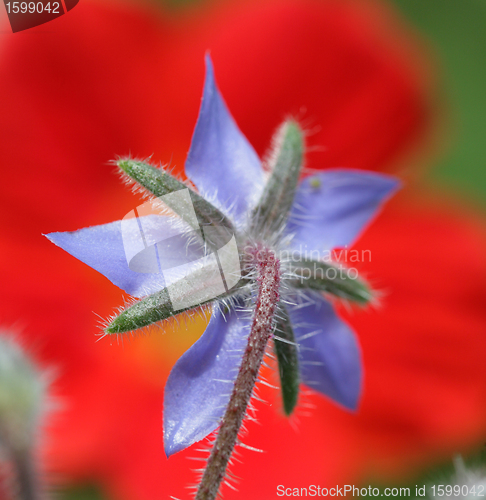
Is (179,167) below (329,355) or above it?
above

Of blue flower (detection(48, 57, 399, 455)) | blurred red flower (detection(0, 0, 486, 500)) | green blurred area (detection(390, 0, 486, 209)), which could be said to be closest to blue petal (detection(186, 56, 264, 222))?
blue flower (detection(48, 57, 399, 455))

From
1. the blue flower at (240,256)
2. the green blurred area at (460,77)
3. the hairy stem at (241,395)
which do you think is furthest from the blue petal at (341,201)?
the green blurred area at (460,77)

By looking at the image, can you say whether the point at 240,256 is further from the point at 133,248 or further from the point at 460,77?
the point at 460,77

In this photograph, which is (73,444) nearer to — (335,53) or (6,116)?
(6,116)

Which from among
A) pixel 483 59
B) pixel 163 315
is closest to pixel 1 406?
pixel 163 315

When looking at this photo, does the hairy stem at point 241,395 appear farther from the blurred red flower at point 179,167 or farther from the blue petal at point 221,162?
the blurred red flower at point 179,167

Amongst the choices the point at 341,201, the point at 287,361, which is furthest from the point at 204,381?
the point at 341,201
